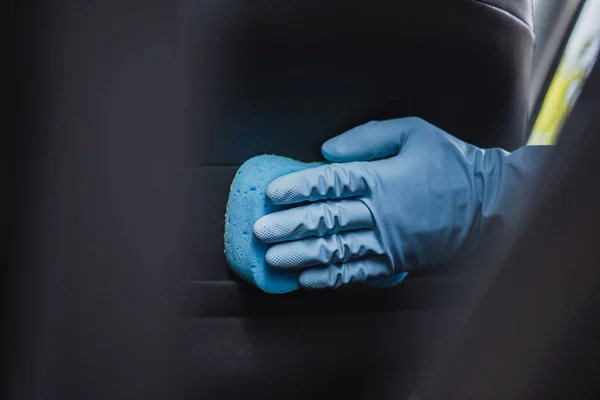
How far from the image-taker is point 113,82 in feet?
0.64

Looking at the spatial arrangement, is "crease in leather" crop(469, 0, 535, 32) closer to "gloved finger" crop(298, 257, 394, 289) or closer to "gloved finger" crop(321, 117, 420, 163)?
"gloved finger" crop(321, 117, 420, 163)

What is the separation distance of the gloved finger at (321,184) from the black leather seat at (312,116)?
0.05 m

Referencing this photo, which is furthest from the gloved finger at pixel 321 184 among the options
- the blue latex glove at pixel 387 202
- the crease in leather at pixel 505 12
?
the crease in leather at pixel 505 12

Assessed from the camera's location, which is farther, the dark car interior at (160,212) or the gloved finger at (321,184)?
the gloved finger at (321,184)

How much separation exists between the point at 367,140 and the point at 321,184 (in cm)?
7

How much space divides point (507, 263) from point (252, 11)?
397 millimetres

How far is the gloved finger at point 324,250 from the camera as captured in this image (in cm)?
48

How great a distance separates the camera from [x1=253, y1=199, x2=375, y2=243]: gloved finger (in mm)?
475

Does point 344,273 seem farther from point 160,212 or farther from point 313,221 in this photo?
point 160,212

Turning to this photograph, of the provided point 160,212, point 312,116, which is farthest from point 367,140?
point 160,212

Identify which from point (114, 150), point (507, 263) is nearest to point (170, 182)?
point (114, 150)

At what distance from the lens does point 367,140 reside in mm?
516

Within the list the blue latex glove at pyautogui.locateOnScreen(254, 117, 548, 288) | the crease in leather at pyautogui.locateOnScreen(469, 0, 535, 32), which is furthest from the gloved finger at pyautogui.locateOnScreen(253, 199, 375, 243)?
the crease in leather at pyautogui.locateOnScreen(469, 0, 535, 32)

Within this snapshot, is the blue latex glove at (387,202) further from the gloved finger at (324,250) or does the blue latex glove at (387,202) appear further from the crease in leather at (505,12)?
the crease in leather at (505,12)
